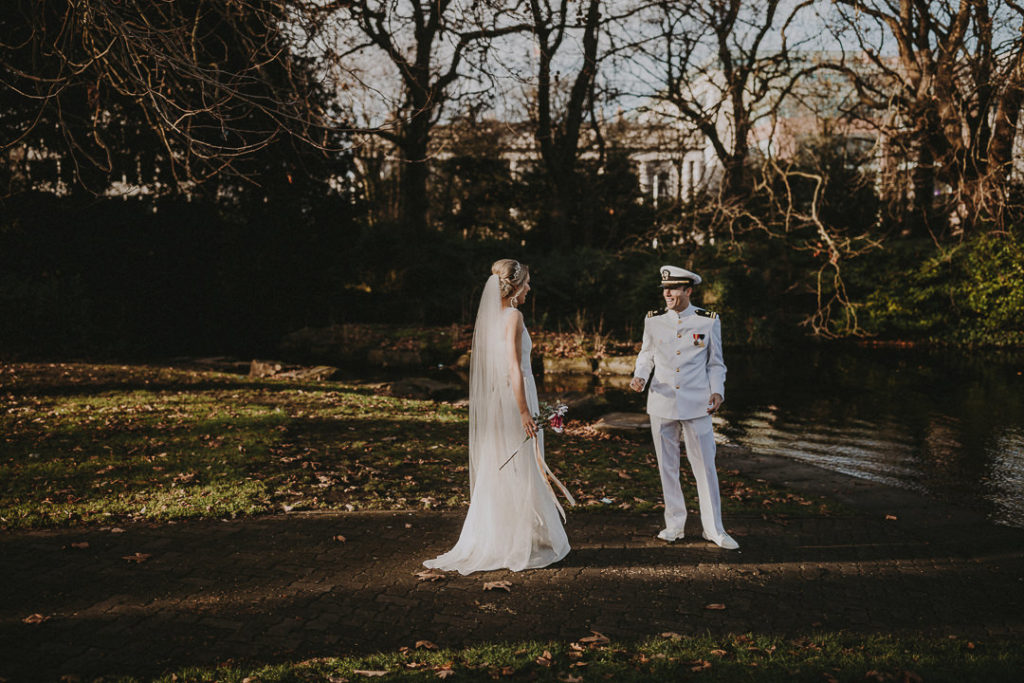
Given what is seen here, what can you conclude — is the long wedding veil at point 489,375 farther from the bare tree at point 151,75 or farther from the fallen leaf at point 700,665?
the bare tree at point 151,75

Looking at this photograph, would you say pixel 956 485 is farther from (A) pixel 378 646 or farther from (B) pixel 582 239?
(B) pixel 582 239

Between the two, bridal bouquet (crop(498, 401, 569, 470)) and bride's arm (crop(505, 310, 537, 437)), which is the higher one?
bride's arm (crop(505, 310, 537, 437))

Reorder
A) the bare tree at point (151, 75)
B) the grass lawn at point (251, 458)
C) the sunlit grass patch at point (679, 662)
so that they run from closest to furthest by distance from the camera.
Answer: the sunlit grass patch at point (679, 662) < the grass lawn at point (251, 458) < the bare tree at point (151, 75)

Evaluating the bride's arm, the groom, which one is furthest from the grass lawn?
the bride's arm

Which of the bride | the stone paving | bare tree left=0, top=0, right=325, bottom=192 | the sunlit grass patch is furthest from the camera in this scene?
bare tree left=0, top=0, right=325, bottom=192

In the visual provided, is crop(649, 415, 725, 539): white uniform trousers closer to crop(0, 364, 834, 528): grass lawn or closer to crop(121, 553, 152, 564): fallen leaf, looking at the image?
crop(0, 364, 834, 528): grass lawn

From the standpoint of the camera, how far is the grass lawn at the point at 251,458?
6926 mm

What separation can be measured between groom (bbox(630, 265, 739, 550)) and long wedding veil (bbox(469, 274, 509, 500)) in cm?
112

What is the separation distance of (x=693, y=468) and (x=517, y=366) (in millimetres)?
1722

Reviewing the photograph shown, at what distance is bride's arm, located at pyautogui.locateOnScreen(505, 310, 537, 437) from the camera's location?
217 inches

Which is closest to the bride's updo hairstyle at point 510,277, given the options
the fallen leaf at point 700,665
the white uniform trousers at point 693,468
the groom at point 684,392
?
the groom at point 684,392


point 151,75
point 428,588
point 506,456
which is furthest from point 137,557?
point 151,75

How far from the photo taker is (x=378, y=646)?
14.0 ft

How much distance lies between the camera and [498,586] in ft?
16.9
